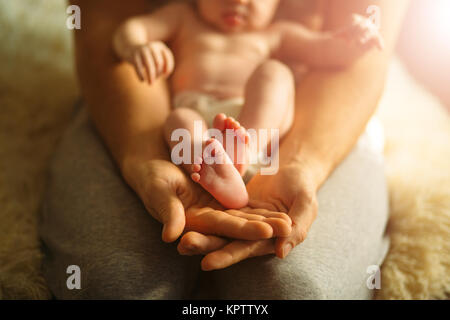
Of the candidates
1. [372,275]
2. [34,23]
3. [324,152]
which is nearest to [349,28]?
[324,152]

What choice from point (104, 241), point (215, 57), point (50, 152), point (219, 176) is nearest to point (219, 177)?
point (219, 176)

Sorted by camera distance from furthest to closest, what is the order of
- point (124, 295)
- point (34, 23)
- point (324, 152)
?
point (34, 23), point (324, 152), point (124, 295)

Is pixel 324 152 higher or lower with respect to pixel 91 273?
higher

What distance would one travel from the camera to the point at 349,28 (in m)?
0.70

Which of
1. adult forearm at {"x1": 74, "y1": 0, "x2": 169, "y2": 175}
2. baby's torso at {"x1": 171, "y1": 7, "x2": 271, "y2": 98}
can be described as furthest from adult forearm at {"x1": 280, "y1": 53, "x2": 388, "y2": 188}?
adult forearm at {"x1": 74, "y1": 0, "x2": 169, "y2": 175}

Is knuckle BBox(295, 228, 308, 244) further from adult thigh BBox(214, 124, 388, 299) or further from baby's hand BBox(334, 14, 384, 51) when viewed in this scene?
baby's hand BBox(334, 14, 384, 51)

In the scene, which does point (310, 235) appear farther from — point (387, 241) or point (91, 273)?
point (91, 273)

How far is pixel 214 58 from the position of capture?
0.76 metres

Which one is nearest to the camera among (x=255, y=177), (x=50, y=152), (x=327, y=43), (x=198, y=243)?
(x=198, y=243)

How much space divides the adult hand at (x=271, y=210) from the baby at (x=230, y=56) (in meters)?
0.04

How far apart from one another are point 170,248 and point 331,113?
38cm

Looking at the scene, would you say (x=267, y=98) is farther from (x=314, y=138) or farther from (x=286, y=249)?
(x=286, y=249)

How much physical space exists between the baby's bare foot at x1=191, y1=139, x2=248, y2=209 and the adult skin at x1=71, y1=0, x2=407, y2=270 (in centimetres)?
3
